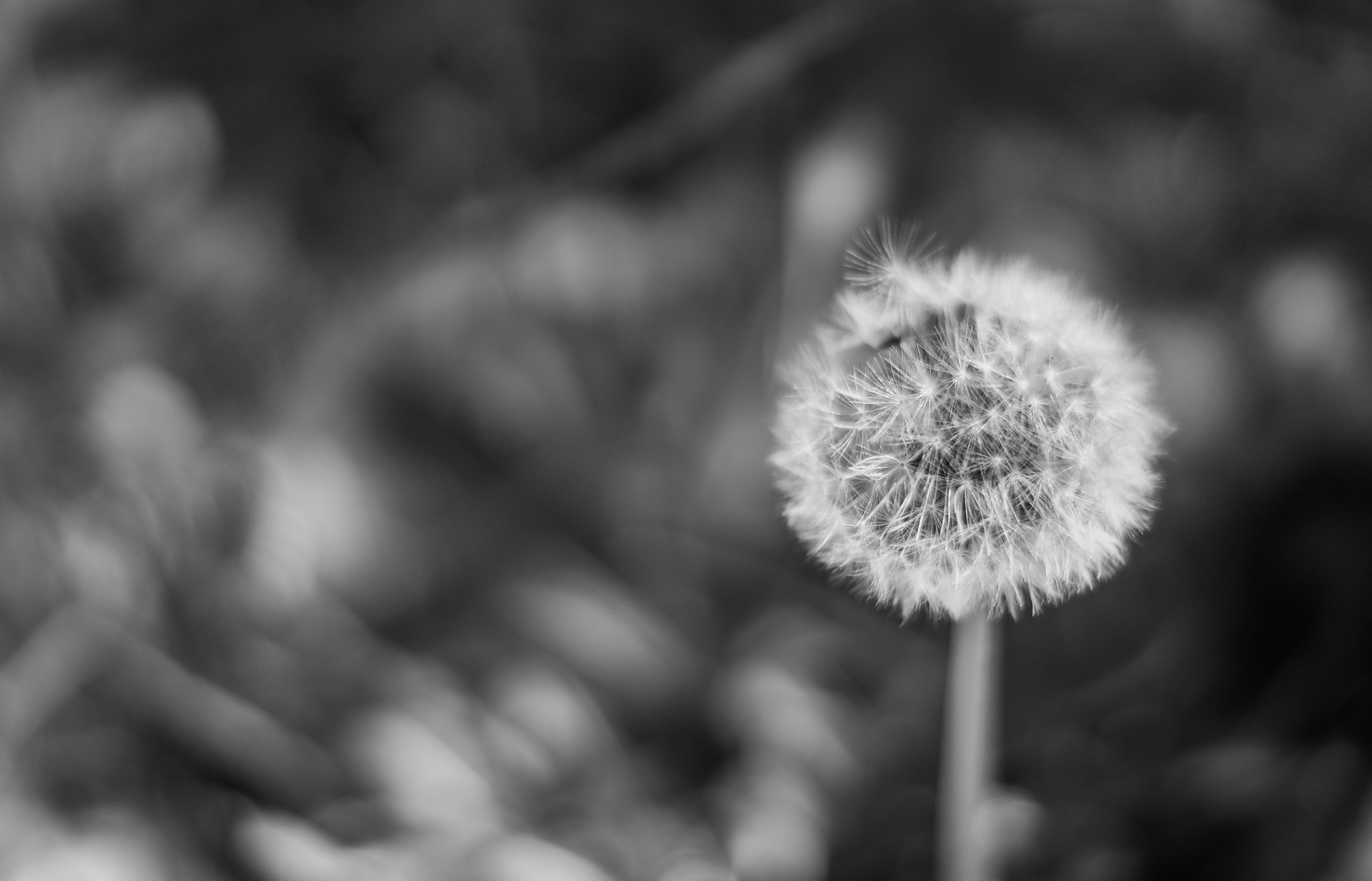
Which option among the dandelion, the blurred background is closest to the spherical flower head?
the dandelion

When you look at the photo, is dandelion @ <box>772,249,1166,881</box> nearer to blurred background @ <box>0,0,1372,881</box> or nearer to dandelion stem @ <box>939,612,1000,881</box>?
dandelion stem @ <box>939,612,1000,881</box>

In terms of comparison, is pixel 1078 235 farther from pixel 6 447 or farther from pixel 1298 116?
pixel 6 447

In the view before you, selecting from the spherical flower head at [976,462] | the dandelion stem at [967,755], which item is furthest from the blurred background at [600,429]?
the spherical flower head at [976,462]

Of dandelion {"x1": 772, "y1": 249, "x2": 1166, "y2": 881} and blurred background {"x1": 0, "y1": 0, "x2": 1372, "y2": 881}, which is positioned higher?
blurred background {"x1": 0, "y1": 0, "x2": 1372, "y2": 881}

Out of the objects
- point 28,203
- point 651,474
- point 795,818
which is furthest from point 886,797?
point 28,203

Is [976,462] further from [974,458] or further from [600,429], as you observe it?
[600,429]

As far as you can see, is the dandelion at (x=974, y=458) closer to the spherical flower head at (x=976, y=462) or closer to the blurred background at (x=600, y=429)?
the spherical flower head at (x=976, y=462)
